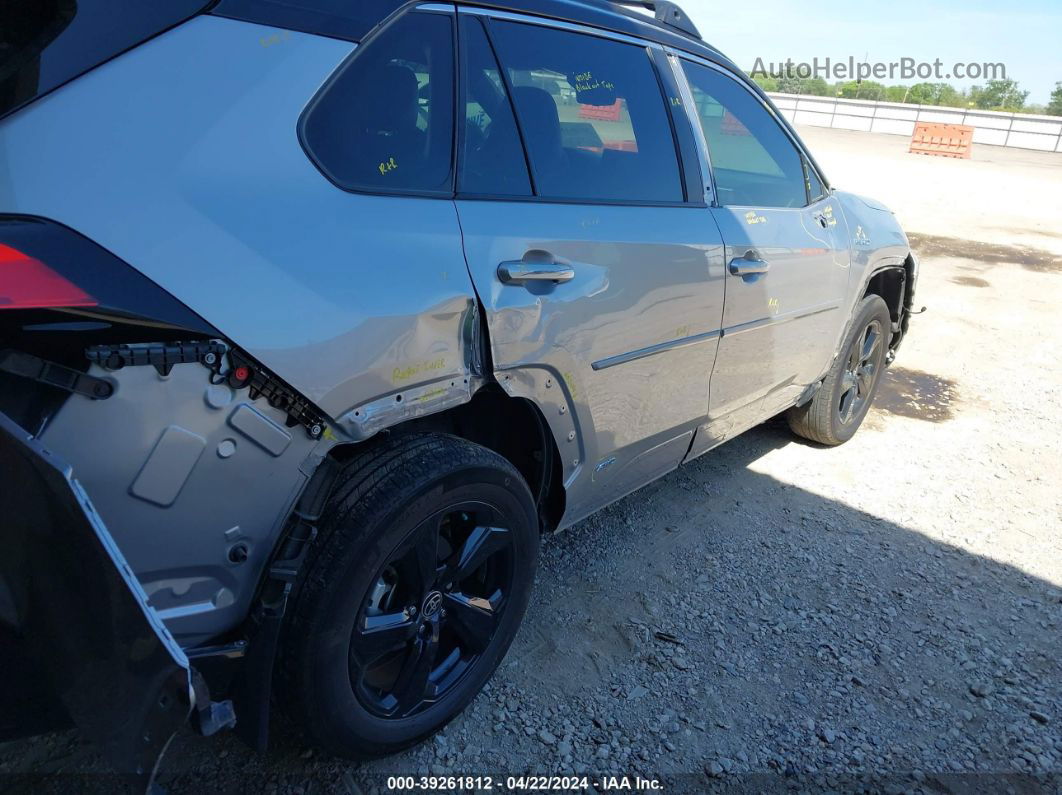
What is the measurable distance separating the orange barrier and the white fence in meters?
5.58

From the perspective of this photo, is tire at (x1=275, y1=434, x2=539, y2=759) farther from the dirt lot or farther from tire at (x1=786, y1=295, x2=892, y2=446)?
tire at (x1=786, y1=295, x2=892, y2=446)

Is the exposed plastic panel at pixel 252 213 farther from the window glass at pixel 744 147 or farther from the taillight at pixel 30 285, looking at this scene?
the window glass at pixel 744 147

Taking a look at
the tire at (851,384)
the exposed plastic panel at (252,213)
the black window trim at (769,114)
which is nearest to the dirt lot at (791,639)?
the tire at (851,384)

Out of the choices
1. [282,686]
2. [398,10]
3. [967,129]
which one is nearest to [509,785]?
[282,686]

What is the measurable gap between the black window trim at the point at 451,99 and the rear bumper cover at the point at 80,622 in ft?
2.74

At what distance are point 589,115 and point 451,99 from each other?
718 mm

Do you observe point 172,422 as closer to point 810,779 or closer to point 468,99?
point 468,99

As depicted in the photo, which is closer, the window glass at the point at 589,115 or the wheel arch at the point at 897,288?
the window glass at the point at 589,115

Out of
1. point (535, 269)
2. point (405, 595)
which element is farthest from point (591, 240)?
point (405, 595)

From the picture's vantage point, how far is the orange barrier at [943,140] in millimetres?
24094

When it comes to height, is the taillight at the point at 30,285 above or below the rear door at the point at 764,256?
above

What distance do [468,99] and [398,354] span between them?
0.79 metres

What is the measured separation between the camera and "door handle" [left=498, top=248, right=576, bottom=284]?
207 centimetres

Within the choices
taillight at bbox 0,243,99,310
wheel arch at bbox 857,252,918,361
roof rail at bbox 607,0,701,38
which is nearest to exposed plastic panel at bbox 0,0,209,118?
taillight at bbox 0,243,99,310
